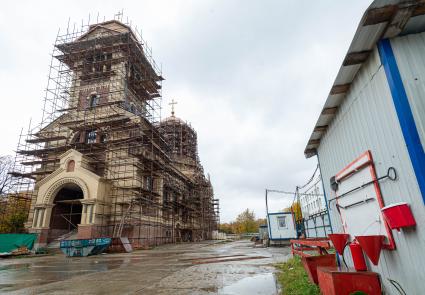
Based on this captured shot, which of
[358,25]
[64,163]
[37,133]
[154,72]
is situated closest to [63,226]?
[64,163]

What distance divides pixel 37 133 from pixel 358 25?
34.7 meters

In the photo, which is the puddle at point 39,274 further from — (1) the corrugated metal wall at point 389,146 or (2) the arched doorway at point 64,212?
(2) the arched doorway at point 64,212

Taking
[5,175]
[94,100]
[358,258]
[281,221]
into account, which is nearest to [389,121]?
[358,258]

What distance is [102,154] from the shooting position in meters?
28.9

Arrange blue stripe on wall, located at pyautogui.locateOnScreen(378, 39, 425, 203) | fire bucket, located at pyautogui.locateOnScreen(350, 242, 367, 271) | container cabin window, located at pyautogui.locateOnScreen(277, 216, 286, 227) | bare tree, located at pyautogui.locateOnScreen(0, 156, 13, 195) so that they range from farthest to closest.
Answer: bare tree, located at pyautogui.locateOnScreen(0, 156, 13, 195) → container cabin window, located at pyautogui.locateOnScreen(277, 216, 286, 227) → fire bucket, located at pyautogui.locateOnScreen(350, 242, 367, 271) → blue stripe on wall, located at pyautogui.locateOnScreen(378, 39, 425, 203)

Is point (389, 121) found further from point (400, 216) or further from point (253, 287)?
point (253, 287)

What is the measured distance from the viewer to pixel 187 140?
53000 mm

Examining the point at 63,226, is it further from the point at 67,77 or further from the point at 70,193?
the point at 67,77

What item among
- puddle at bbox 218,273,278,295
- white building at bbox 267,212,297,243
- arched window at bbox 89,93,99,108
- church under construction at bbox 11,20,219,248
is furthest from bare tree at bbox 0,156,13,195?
puddle at bbox 218,273,278,295

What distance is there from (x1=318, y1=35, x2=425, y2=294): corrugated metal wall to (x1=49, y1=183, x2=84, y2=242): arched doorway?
2606cm

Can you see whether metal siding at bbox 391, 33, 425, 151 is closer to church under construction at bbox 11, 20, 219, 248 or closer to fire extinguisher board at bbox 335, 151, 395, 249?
fire extinguisher board at bbox 335, 151, 395, 249

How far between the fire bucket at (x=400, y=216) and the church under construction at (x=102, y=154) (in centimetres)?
2388

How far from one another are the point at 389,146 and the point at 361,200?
4.29 feet

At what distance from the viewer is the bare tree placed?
3019 cm
